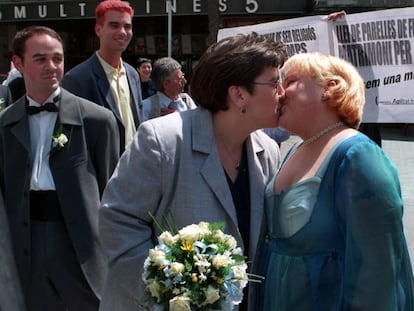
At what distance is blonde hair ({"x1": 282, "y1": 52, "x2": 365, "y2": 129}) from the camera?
2.19 m

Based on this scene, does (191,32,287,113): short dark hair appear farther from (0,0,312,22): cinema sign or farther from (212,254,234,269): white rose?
(0,0,312,22): cinema sign

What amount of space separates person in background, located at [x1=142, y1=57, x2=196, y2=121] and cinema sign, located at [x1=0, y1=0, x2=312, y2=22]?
11.3 meters

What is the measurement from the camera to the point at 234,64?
229cm

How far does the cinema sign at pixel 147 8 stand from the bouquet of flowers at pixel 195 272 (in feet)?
51.7

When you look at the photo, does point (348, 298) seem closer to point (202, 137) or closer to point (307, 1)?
point (202, 137)

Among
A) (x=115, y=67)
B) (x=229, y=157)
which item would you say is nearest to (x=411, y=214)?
(x=115, y=67)

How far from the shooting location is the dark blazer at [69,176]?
3131 millimetres

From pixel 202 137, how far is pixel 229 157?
0.60 feet

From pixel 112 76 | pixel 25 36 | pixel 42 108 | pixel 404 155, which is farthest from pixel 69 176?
pixel 404 155

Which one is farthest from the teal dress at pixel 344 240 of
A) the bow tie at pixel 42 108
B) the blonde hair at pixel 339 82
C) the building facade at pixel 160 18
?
the building facade at pixel 160 18

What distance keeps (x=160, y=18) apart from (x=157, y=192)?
58.9ft

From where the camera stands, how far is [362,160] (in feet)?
6.61

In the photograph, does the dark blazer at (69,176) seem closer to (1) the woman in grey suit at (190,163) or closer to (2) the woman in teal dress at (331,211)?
(1) the woman in grey suit at (190,163)

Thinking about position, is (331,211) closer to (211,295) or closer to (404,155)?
(211,295)
